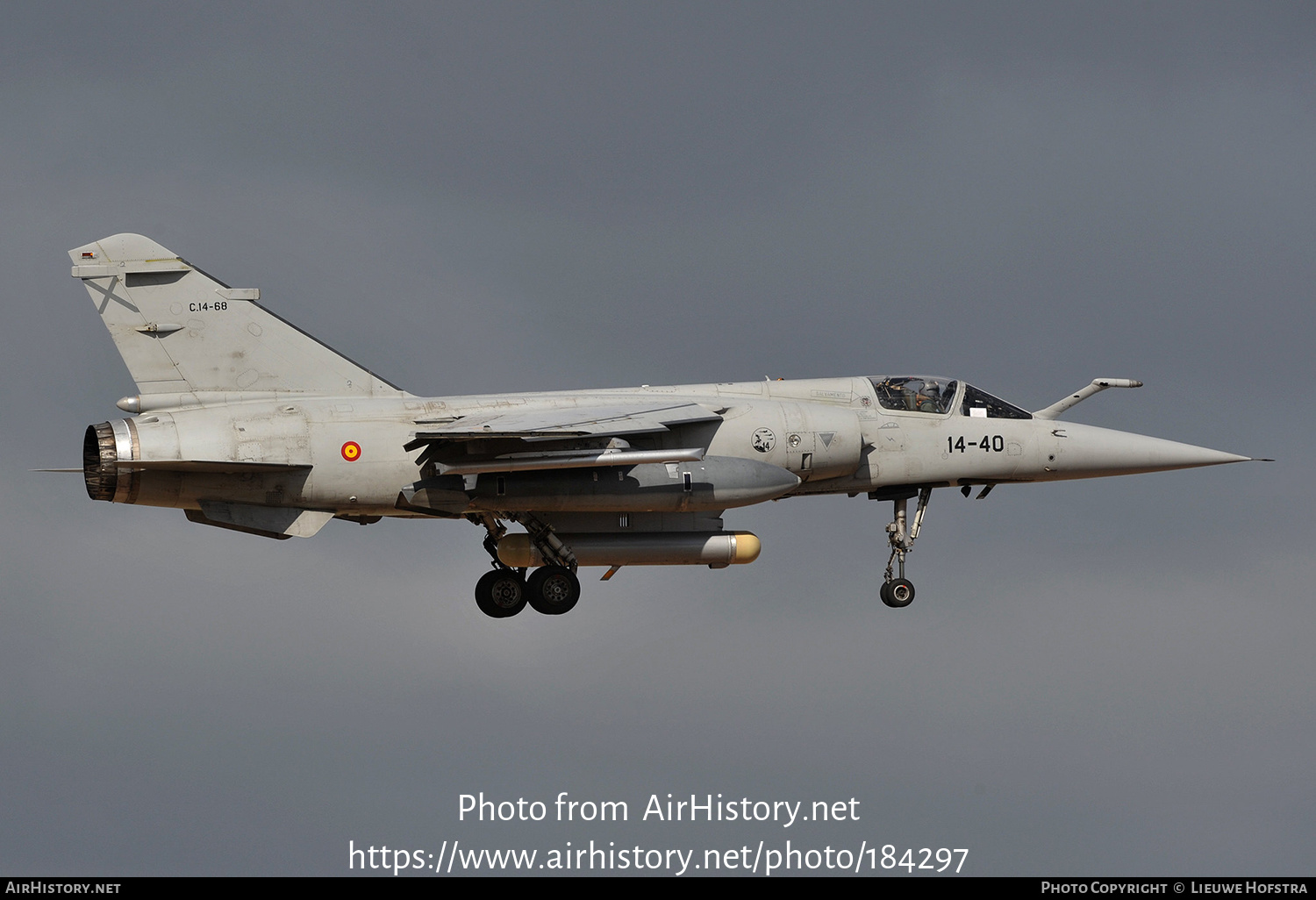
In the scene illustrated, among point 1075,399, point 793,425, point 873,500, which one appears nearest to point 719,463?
point 793,425

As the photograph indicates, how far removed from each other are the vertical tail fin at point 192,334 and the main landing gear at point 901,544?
908 cm

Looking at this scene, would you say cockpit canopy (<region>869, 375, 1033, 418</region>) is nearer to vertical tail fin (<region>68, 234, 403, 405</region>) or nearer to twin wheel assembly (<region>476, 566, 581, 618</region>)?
twin wheel assembly (<region>476, 566, 581, 618</region>)

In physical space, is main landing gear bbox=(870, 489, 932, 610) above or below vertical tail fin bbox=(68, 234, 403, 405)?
below

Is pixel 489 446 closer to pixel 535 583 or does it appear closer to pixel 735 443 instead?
pixel 535 583

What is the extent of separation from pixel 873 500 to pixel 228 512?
11.2 meters

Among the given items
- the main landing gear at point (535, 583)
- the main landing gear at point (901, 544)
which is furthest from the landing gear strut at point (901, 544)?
the main landing gear at point (535, 583)

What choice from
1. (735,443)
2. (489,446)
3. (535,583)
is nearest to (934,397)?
(735,443)

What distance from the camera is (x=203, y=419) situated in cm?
3145

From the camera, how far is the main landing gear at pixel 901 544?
1419 inches

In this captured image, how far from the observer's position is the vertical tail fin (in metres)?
32.6

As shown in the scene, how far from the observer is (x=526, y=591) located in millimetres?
34688

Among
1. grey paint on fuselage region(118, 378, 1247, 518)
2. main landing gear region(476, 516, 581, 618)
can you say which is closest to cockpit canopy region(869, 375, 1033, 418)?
grey paint on fuselage region(118, 378, 1247, 518)

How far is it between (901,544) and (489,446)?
8.13m

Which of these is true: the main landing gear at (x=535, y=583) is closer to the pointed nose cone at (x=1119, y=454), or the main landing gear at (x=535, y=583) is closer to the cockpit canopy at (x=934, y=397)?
the cockpit canopy at (x=934, y=397)
